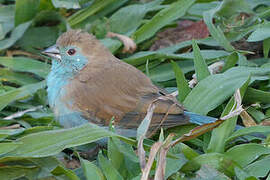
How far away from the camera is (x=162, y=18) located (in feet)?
16.2

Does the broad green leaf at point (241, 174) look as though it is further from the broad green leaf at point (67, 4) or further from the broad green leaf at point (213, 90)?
the broad green leaf at point (67, 4)

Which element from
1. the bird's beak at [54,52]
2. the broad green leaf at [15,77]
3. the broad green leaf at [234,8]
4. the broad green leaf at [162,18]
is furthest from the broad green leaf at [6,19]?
the broad green leaf at [234,8]

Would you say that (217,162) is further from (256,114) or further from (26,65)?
(26,65)

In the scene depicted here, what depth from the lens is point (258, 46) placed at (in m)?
4.77

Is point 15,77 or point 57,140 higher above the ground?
point 57,140

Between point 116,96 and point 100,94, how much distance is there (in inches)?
4.7

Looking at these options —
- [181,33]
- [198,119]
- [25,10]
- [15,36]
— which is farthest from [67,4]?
[198,119]

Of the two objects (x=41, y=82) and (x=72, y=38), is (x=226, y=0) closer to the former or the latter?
(x=72, y=38)

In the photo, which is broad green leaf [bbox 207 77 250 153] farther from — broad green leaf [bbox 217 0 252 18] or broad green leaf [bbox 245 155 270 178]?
broad green leaf [bbox 217 0 252 18]

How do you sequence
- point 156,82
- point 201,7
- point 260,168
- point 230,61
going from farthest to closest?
point 201,7 < point 156,82 < point 230,61 < point 260,168

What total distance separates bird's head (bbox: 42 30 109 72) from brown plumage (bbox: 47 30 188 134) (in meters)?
0.02

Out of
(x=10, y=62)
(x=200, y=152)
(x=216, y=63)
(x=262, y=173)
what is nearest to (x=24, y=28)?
(x=10, y=62)

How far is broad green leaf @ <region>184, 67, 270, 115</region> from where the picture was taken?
3.95 m

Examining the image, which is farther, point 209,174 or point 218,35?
point 218,35
